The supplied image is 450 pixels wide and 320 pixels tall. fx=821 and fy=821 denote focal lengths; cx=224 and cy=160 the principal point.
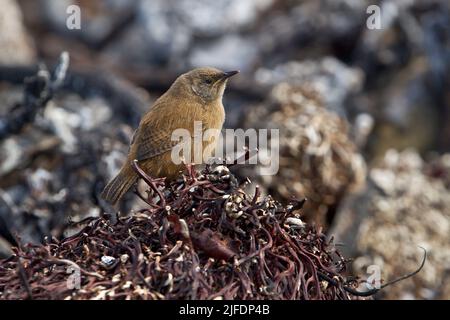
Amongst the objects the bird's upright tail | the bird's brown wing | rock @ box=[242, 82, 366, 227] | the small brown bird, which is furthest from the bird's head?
rock @ box=[242, 82, 366, 227]

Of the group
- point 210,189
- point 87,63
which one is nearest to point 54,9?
point 87,63

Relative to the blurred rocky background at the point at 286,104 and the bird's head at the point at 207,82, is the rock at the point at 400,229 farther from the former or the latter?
the bird's head at the point at 207,82

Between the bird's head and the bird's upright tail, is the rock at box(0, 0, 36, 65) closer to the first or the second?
the bird's head

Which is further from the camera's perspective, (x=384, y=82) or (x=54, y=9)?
(x=54, y=9)

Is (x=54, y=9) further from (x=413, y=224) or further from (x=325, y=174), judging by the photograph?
(x=413, y=224)

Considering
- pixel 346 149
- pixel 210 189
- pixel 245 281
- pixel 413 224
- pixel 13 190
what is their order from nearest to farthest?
pixel 245 281
pixel 210 189
pixel 13 190
pixel 413 224
pixel 346 149

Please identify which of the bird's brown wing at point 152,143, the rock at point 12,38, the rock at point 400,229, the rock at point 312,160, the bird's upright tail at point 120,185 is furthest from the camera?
the rock at point 12,38

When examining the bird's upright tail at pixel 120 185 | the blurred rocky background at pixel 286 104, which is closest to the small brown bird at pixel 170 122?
the bird's upright tail at pixel 120 185
